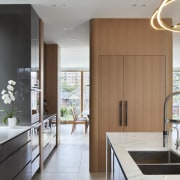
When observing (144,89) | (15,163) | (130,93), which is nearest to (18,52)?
(15,163)

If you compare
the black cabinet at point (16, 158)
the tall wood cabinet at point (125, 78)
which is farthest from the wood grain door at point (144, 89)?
the black cabinet at point (16, 158)

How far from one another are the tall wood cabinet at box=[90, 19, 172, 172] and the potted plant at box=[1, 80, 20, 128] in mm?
1414

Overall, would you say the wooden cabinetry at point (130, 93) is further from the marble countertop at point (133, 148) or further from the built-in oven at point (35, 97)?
the marble countertop at point (133, 148)

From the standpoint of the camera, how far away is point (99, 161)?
15.4 feet

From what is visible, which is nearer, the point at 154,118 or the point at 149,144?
the point at 149,144

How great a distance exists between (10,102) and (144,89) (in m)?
2.30

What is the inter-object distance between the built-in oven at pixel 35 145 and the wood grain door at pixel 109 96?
1069 mm

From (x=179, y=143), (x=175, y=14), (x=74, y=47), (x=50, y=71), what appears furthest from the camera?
(x=74, y=47)

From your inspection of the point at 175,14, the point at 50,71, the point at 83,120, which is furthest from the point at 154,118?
the point at 83,120

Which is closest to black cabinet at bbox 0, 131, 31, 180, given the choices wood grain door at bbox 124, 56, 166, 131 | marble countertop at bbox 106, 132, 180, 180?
marble countertop at bbox 106, 132, 180, 180

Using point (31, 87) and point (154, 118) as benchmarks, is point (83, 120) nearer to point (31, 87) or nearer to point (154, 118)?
point (154, 118)

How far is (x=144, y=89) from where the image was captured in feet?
15.3

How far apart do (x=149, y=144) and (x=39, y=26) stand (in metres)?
3.13

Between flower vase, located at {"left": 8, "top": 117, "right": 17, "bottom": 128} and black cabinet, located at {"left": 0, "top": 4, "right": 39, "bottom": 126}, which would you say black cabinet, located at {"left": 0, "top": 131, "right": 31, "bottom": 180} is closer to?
flower vase, located at {"left": 8, "top": 117, "right": 17, "bottom": 128}
